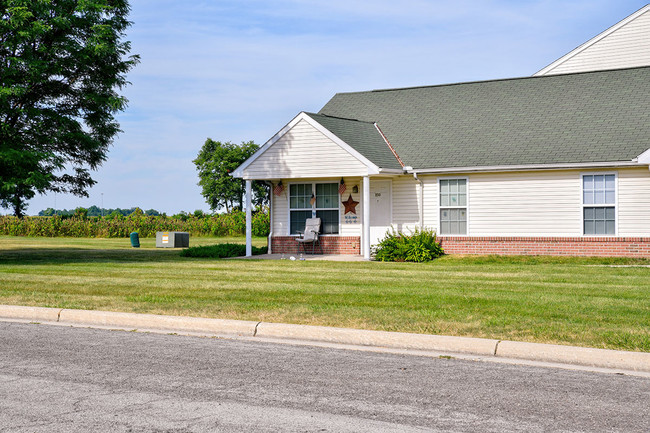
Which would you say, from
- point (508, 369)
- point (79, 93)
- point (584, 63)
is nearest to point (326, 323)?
point (508, 369)

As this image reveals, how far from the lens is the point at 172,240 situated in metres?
32.3

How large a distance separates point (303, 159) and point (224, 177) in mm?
48212

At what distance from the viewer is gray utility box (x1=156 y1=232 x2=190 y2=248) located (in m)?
32.3

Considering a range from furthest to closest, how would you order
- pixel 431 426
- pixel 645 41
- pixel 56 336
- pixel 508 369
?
1. pixel 645 41
2. pixel 56 336
3. pixel 508 369
4. pixel 431 426

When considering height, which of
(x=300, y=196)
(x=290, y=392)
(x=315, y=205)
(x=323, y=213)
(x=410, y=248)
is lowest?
(x=290, y=392)

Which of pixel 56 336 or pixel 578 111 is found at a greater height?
pixel 578 111

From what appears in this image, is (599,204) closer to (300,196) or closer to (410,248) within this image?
(410,248)

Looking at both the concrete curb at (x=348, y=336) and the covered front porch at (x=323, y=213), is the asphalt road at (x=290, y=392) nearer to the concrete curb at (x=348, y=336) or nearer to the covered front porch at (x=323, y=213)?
the concrete curb at (x=348, y=336)

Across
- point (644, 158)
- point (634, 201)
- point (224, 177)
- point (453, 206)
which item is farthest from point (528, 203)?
point (224, 177)

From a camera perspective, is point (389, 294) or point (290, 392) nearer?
point (290, 392)

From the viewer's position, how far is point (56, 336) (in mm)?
8969

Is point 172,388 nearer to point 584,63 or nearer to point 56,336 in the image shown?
point 56,336

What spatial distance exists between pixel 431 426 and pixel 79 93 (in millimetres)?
20924

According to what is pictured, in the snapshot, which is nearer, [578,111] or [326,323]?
[326,323]
